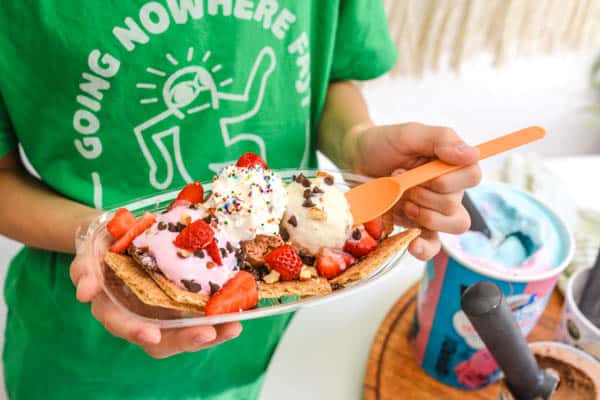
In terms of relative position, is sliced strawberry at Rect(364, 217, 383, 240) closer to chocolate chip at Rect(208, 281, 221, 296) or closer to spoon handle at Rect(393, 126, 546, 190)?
spoon handle at Rect(393, 126, 546, 190)

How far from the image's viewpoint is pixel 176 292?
625 mm

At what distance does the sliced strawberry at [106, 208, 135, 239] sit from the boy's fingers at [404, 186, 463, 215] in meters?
0.40

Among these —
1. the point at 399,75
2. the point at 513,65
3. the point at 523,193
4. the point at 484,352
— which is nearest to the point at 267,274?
the point at 484,352

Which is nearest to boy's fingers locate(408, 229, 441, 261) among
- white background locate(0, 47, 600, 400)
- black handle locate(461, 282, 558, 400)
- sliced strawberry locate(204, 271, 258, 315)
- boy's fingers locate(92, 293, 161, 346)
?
black handle locate(461, 282, 558, 400)

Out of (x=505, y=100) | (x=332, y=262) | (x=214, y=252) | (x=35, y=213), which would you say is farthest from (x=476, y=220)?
(x=505, y=100)

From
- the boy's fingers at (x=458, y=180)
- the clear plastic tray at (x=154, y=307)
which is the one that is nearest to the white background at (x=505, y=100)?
the boy's fingers at (x=458, y=180)

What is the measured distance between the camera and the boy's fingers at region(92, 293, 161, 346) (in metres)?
0.57

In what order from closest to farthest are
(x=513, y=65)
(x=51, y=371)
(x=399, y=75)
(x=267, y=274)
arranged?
(x=267, y=274) → (x=51, y=371) → (x=399, y=75) → (x=513, y=65)

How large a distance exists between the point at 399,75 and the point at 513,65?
656 mm

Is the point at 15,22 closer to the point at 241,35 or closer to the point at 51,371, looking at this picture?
the point at 241,35

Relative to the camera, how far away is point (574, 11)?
223 centimetres

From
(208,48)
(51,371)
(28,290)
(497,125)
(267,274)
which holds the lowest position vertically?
(497,125)

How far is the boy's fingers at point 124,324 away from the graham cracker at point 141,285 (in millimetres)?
29

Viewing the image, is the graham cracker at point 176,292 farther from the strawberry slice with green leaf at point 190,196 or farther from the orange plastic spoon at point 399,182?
the orange plastic spoon at point 399,182
